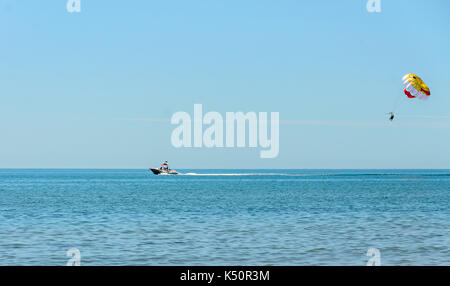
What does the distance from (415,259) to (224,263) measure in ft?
29.3

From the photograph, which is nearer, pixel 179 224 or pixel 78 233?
pixel 78 233

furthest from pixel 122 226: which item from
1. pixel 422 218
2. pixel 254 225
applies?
pixel 422 218

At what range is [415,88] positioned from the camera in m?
49.3

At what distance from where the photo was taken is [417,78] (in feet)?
165

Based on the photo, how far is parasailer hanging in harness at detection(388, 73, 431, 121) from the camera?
4928 centimetres

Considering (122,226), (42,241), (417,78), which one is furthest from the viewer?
(417,78)

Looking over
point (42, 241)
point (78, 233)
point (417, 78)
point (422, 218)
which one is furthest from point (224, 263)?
point (417, 78)

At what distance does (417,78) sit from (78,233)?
3331 cm

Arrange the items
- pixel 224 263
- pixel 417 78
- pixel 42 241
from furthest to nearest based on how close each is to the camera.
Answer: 1. pixel 417 78
2. pixel 42 241
3. pixel 224 263

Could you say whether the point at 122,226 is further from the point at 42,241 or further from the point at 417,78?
the point at 417,78

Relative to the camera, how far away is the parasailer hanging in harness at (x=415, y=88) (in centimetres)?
4928
